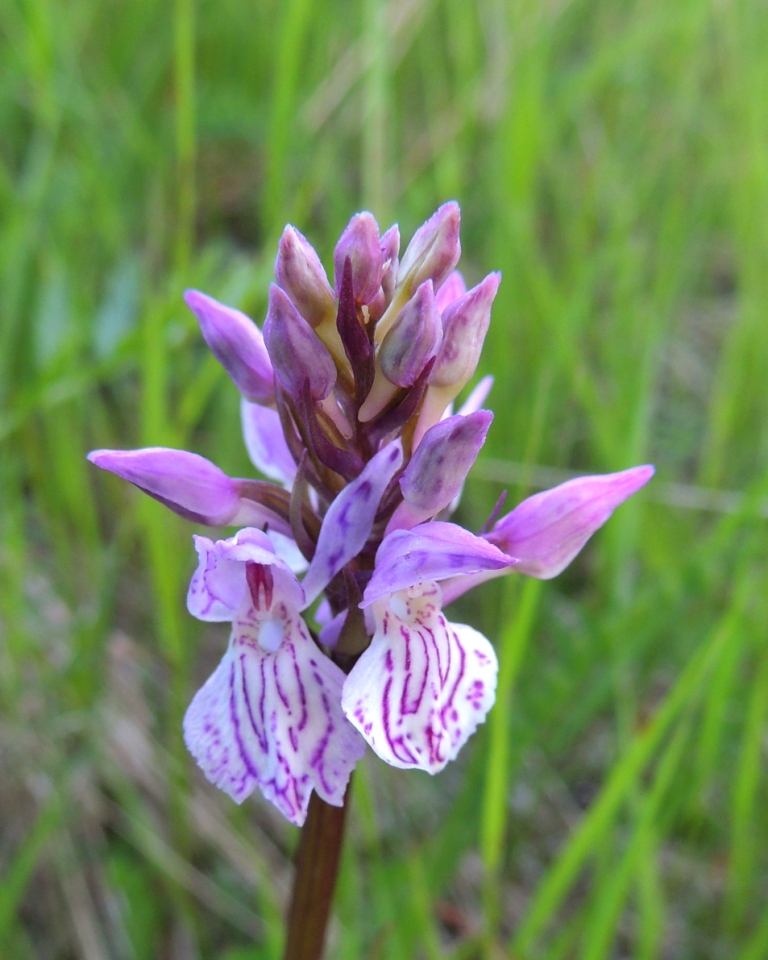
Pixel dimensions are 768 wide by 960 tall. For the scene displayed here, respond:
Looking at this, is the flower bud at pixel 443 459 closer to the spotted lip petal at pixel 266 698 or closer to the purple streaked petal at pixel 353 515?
the purple streaked petal at pixel 353 515

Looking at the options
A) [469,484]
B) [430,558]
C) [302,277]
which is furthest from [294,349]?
[469,484]

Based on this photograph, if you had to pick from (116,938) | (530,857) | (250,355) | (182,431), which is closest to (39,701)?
(116,938)

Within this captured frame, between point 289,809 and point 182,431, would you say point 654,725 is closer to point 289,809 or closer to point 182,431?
point 289,809

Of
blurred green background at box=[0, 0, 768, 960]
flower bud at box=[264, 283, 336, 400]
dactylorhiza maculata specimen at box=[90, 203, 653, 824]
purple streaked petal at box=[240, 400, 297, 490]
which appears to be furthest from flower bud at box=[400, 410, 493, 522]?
blurred green background at box=[0, 0, 768, 960]

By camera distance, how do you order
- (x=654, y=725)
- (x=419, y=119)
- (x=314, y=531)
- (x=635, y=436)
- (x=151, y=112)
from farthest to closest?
(x=419, y=119) → (x=151, y=112) → (x=635, y=436) → (x=654, y=725) → (x=314, y=531)

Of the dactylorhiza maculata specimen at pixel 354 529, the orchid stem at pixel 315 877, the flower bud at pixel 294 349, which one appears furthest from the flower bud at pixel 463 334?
the orchid stem at pixel 315 877

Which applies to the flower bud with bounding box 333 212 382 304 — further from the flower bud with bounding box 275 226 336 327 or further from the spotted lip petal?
the spotted lip petal
